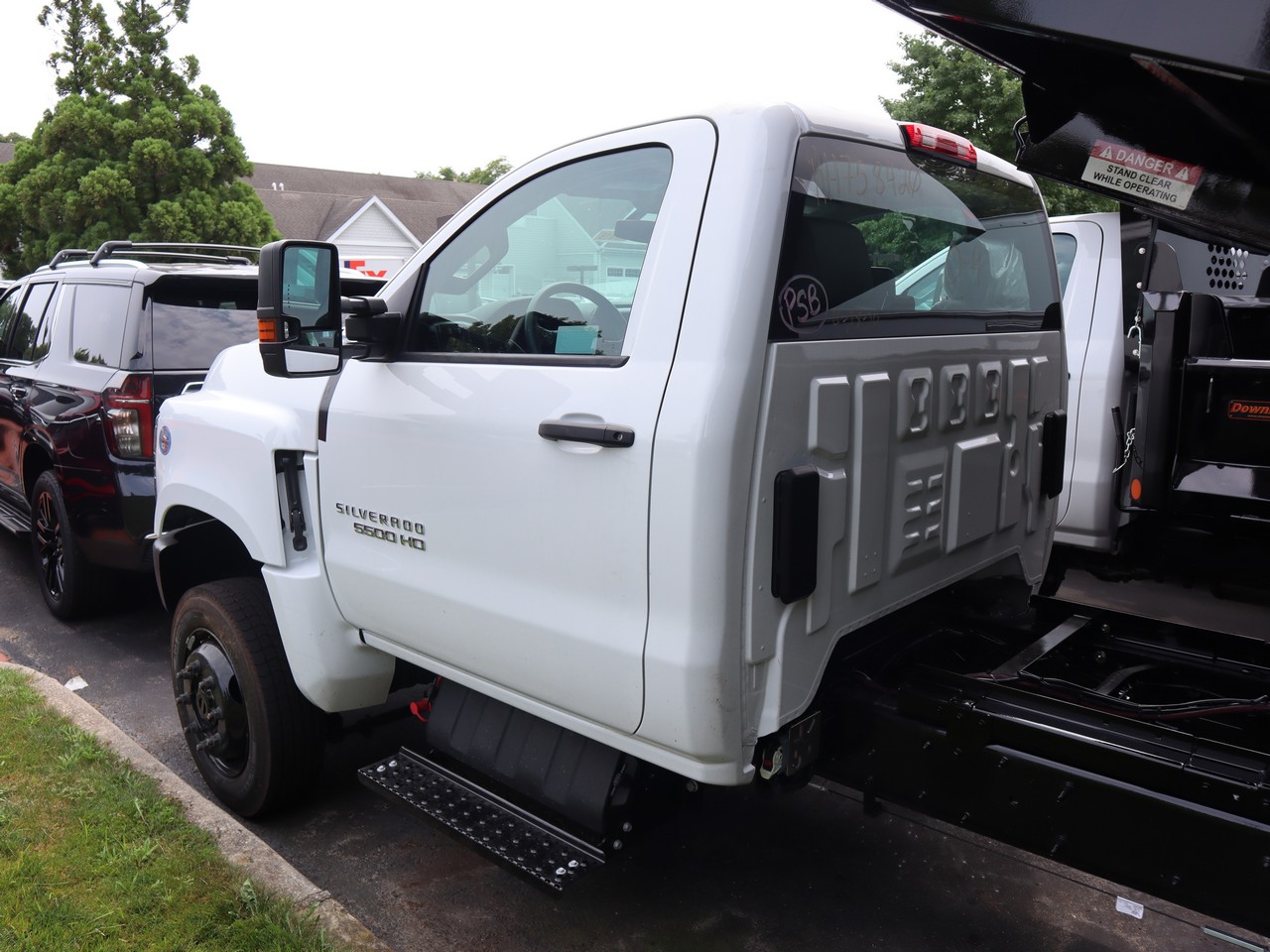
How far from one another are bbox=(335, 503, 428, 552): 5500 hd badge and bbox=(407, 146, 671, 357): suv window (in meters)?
0.50

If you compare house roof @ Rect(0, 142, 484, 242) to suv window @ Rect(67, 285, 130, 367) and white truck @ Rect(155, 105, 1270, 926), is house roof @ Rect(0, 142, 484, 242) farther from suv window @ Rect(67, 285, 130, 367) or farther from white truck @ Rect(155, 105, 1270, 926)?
white truck @ Rect(155, 105, 1270, 926)

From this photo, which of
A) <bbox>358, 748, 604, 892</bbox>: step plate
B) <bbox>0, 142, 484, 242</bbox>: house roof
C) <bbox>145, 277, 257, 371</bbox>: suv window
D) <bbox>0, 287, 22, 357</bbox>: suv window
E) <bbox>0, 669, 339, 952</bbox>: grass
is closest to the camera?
<bbox>358, 748, 604, 892</bbox>: step plate

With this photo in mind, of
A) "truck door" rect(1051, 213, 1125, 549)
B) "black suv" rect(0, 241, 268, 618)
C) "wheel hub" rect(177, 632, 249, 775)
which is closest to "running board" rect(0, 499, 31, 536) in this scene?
"black suv" rect(0, 241, 268, 618)

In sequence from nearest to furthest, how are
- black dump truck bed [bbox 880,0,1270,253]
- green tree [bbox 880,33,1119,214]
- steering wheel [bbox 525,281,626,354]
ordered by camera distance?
black dump truck bed [bbox 880,0,1270,253] → steering wheel [bbox 525,281,626,354] → green tree [bbox 880,33,1119,214]

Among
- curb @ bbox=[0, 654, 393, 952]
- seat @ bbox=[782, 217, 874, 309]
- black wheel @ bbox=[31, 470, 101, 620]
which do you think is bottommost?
curb @ bbox=[0, 654, 393, 952]

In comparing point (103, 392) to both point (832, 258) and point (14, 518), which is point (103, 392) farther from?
point (832, 258)

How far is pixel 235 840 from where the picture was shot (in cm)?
343

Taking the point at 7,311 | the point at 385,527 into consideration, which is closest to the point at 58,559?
the point at 7,311

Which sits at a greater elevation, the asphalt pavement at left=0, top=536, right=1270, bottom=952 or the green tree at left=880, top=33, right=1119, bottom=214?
the green tree at left=880, top=33, right=1119, bottom=214

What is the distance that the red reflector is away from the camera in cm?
279

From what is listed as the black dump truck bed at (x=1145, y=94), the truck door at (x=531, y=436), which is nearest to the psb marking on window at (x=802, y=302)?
the truck door at (x=531, y=436)

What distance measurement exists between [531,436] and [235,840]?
6.28 feet

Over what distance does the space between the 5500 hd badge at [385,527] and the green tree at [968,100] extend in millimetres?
12548

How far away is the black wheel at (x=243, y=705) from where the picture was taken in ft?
11.5
